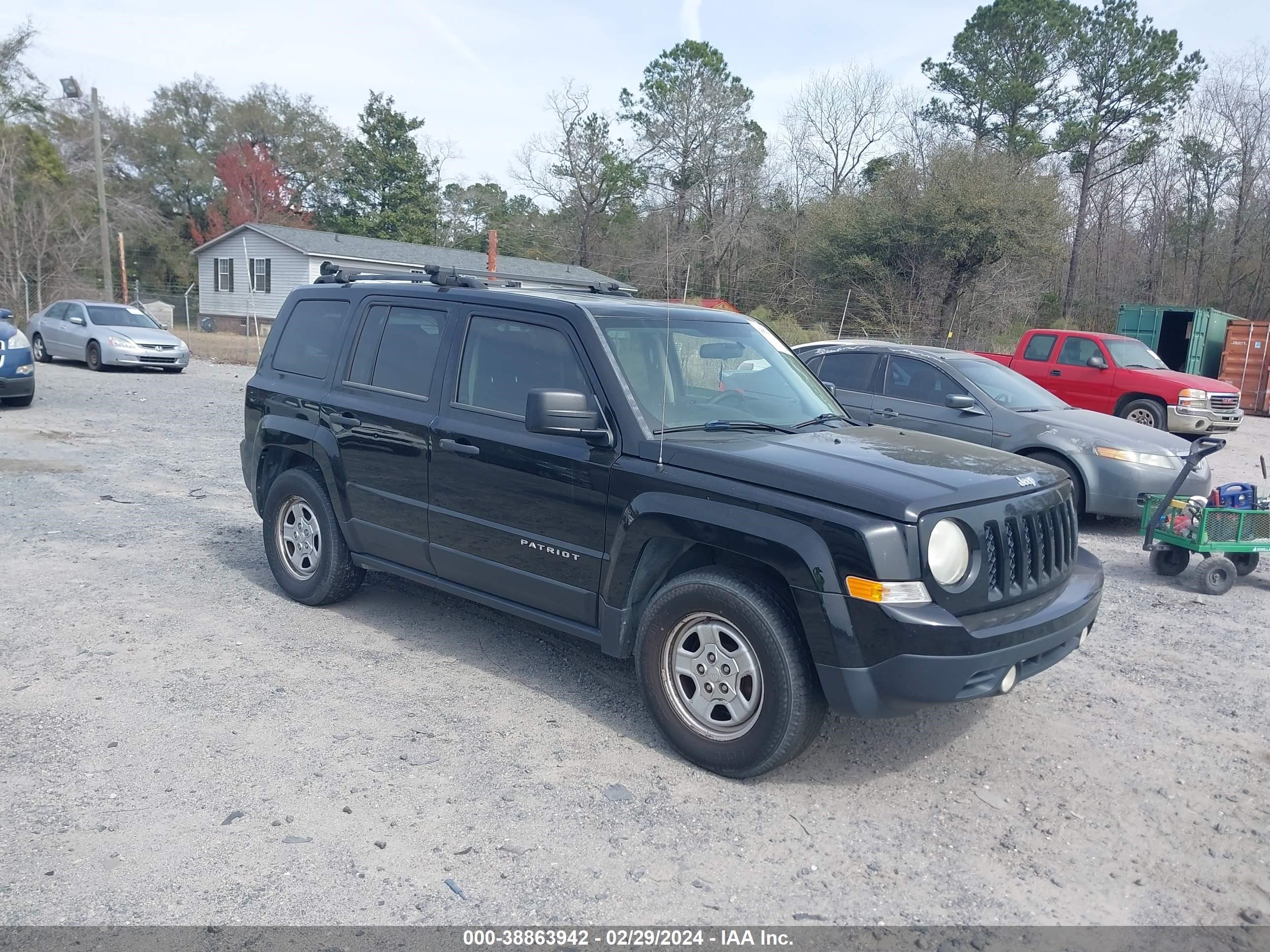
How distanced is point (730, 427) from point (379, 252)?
1591 inches

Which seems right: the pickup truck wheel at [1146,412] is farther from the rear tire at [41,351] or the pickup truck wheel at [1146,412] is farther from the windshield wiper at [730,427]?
the rear tire at [41,351]

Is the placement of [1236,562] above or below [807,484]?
below

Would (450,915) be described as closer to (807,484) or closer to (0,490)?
(807,484)

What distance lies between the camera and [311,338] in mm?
6211

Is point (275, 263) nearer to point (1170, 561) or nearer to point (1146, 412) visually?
point (1146, 412)

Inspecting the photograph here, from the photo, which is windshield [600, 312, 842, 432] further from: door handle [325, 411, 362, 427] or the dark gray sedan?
the dark gray sedan

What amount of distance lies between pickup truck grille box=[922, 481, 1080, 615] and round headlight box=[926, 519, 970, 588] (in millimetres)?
30

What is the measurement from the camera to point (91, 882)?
3.25m

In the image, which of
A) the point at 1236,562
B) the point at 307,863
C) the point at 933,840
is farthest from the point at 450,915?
the point at 1236,562

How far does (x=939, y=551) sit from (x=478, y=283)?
9.80 feet

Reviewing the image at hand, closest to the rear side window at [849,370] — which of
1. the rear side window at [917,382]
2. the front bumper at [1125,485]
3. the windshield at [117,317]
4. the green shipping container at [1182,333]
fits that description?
the rear side window at [917,382]

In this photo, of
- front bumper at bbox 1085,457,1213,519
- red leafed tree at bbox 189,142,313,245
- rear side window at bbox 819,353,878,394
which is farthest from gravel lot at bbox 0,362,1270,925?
red leafed tree at bbox 189,142,313,245

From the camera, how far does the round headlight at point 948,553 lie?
3721mm

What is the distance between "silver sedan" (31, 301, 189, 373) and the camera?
2153 centimetres
